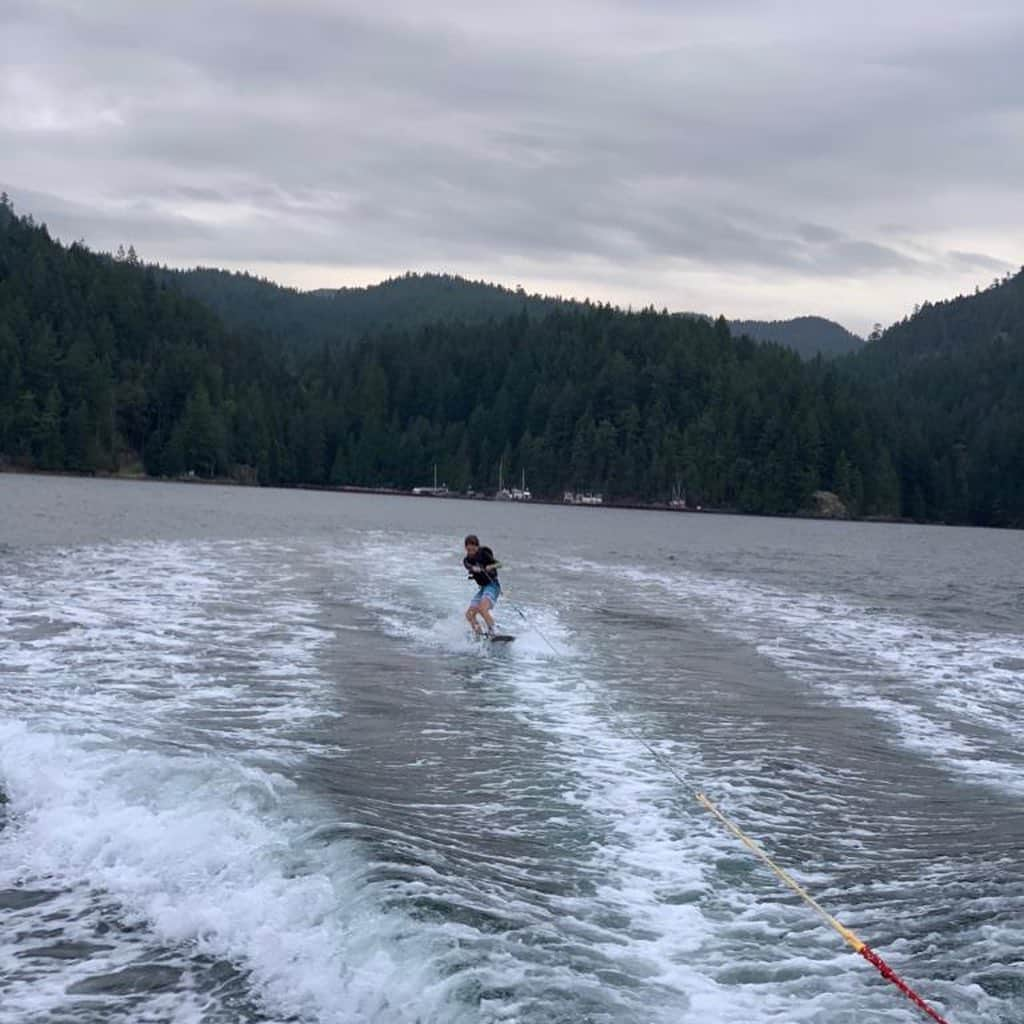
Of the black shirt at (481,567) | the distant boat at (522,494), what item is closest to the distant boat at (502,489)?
the distant boat at (522,494)

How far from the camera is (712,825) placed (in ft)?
31.6

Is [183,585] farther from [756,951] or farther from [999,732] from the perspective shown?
[756,951]

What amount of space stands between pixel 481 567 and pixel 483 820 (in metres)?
11.7

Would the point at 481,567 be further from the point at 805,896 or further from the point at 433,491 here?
the point at 433,491

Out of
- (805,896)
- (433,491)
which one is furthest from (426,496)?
(805,896)

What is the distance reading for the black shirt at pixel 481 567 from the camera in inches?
824

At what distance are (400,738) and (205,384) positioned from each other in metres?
166

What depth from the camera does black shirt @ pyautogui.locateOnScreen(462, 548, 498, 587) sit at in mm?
20922

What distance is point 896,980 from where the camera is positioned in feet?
21.3

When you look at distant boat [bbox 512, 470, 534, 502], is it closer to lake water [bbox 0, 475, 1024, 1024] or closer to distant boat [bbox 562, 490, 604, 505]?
distant boat [bbox 562, 490, 604, 505]

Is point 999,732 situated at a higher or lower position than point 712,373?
lower

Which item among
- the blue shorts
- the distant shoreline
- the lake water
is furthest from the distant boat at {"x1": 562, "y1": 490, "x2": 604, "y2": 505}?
the blue shorts

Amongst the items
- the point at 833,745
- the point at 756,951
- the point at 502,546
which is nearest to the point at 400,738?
the point at 833,745

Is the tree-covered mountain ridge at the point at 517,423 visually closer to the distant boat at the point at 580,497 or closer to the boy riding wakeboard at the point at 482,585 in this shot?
the distant boat at the point at 580,497
